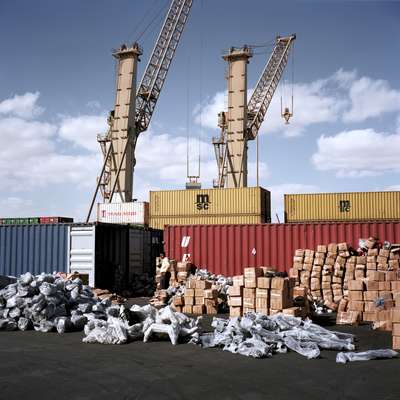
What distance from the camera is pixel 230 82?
130 ft

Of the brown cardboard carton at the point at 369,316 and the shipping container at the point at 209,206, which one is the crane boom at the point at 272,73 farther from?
the brown cardboard carton at the point at 369,316

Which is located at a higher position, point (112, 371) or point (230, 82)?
point (230, 82)

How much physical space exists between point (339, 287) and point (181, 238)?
24.2 ft

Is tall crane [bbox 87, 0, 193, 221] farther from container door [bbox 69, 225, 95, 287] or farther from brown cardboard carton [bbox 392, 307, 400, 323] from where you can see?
brown cardboard carton [bbox 392, 307, 400, 323]

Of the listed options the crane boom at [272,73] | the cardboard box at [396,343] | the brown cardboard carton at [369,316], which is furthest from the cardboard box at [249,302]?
the crane boom at [272,73]

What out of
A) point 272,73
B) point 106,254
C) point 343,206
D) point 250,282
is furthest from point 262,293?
point 272,73

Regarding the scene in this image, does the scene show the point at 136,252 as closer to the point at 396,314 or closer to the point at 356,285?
the point at 356,285

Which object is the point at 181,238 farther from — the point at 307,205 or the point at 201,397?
the point at 201,397

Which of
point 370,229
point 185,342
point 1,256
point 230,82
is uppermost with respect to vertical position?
point 230,82

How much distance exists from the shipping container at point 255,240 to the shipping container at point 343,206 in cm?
1020

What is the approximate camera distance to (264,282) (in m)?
12.8

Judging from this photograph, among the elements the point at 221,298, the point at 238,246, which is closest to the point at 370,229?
the point at 238,246

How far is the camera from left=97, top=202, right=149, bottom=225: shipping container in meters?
33.8

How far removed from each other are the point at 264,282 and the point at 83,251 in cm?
874
